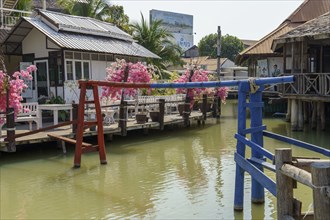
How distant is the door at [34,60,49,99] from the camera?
18312 millimetres

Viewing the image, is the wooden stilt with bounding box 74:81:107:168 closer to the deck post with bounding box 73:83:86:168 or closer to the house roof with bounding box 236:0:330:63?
the deck post with bounding box 73:83:86:168

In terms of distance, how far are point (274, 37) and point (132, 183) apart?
21305mm

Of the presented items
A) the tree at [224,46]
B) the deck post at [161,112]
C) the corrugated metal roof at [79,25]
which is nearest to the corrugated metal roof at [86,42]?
the corrugated metal roof at [79,25]

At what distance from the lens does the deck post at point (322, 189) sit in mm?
3357

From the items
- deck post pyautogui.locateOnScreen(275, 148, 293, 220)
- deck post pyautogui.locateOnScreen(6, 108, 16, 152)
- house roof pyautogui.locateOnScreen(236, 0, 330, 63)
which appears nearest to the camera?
deck post pyautogui.locateOnScreen(275, 148, 293, 220)

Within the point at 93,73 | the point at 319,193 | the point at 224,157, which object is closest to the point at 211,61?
the point at 93,73

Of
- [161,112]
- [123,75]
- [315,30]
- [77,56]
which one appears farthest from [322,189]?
[77,56]

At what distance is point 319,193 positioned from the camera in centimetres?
340

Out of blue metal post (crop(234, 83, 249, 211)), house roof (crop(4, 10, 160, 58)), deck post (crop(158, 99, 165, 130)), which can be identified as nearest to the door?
house roof (crop(4, 10, 160, 58))

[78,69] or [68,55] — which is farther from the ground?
[68,55]

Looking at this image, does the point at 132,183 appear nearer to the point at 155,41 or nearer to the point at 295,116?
the point at 295,116

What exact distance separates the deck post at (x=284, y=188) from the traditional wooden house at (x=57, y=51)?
13.4m

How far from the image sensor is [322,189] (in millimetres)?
3359

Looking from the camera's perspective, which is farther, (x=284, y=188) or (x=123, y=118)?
(x=123, y=118)
